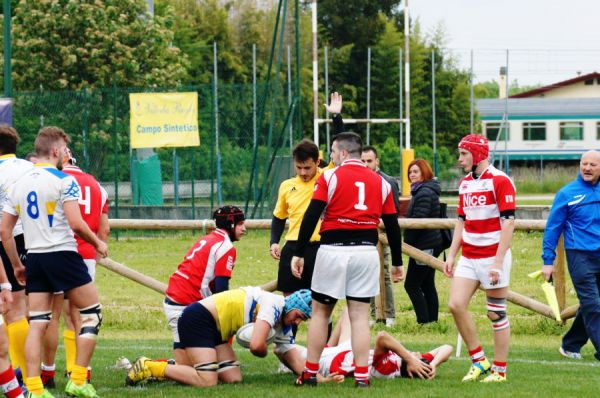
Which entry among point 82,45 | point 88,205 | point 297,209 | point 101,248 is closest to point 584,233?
point 297,209

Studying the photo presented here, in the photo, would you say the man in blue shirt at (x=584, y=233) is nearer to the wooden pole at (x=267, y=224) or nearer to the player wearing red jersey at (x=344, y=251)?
the wooden pole at (x=267, y=224)

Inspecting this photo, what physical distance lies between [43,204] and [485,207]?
3.50 meters

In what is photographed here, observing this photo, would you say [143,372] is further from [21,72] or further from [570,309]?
[21,72]

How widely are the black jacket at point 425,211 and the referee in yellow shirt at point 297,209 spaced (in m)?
3.28

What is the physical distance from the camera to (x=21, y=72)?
40188 mm

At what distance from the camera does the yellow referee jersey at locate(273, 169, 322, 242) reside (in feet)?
35.9

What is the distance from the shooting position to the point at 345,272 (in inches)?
374

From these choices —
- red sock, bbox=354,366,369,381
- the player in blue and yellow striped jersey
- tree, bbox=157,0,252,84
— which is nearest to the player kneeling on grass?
red sock, bbox=354,366,369,381

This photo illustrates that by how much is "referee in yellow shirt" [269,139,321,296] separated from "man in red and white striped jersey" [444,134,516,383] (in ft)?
4.89

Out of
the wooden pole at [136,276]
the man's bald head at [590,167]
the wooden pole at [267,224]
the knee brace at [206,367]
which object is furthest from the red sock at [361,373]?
the wooden pole at [136,276]

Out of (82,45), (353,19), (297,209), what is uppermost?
(353,19)

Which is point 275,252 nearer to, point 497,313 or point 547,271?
point 497,313

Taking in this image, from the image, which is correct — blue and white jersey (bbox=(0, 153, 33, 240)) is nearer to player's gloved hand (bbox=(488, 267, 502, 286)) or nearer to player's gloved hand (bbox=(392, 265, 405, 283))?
player's gloved hand (bbox=(392, 265, 405, 283))

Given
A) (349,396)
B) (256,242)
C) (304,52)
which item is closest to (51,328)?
(349,396)
